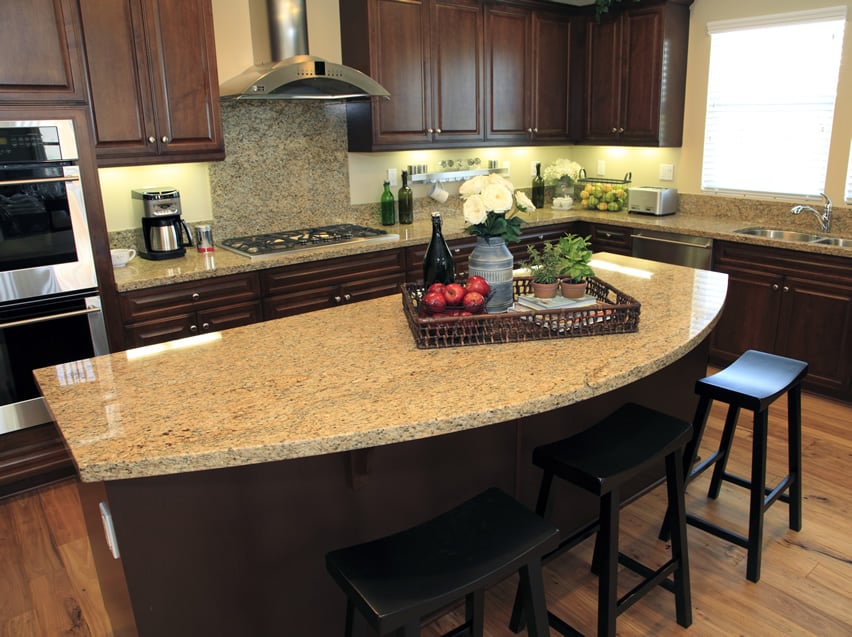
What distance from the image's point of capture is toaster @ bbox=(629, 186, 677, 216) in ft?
15.4

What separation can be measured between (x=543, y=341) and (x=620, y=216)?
122 inches

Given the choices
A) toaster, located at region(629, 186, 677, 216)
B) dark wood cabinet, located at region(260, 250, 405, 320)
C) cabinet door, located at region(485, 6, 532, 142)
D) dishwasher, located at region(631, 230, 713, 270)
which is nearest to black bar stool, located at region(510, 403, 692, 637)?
dark wood cabinet, located at region(260, 250, 405, 320)

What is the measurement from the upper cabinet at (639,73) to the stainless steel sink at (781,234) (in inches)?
35.7

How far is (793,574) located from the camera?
2373 millimetres

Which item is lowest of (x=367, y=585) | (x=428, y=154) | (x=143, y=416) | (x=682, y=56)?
(x=367, y=585)

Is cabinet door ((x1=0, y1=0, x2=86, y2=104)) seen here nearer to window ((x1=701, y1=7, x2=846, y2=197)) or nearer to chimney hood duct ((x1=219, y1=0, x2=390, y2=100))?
chimney hood duct ((x1=219, y1=0, x2=390, y2=100))

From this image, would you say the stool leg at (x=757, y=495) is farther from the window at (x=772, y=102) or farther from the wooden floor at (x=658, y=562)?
the window at (x=772, y=102)

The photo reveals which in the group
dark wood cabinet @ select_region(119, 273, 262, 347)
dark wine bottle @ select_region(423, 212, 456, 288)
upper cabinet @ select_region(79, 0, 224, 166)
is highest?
upper cabinet @ select_region(79, 0, 224, 166)

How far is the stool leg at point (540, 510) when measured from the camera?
1998 millimetres

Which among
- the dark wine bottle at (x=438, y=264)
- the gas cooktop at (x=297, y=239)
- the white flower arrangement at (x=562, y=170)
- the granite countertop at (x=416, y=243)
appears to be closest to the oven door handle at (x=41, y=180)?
the granite countertop at (x=416, y=243)

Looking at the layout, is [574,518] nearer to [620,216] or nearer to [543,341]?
[543,341]

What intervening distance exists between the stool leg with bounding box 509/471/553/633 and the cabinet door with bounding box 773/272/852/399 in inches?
99.7

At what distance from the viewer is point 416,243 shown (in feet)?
13.1

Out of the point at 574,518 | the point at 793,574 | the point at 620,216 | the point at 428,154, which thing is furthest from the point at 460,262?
the point at 793,574
